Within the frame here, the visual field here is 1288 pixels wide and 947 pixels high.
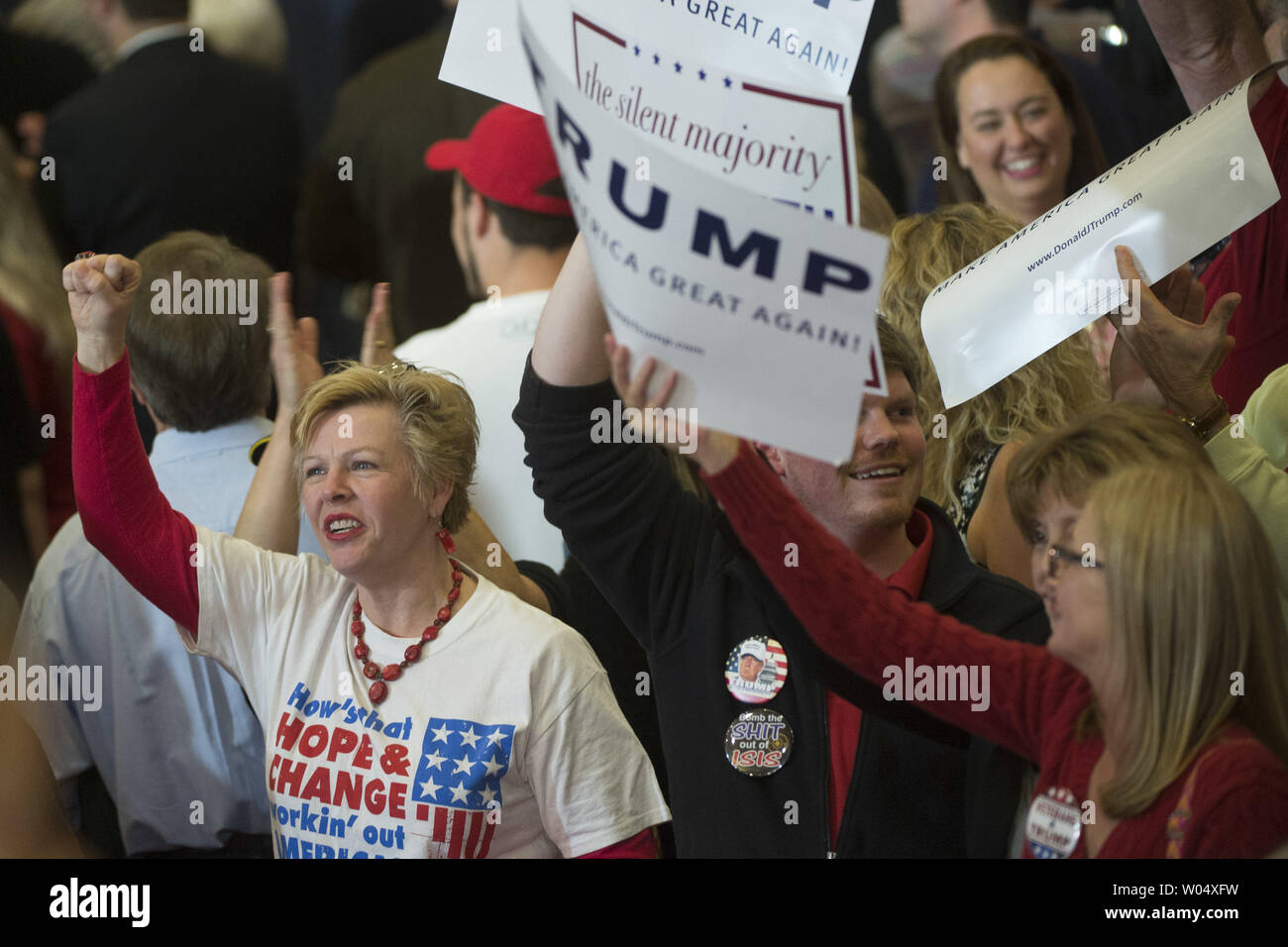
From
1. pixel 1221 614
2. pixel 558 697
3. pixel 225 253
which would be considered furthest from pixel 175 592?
pixel 1221 614

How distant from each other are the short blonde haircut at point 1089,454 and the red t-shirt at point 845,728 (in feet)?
0.52

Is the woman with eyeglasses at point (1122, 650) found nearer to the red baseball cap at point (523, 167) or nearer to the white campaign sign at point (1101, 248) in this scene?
→ the white campaign sign at point (1101, 248)

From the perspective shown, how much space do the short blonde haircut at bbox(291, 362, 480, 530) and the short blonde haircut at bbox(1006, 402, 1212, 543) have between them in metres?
0.69

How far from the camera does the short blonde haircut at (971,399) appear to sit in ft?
6.84

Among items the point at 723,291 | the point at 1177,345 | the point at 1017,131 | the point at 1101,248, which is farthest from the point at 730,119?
the point at 1017,131

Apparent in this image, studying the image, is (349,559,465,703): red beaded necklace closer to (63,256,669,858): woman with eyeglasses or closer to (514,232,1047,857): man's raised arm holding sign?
(63,256,669,858): woman with eyeglasses

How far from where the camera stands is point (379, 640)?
1842 millimetres

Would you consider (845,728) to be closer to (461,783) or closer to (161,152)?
(461,783)

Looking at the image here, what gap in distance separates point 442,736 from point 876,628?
20.8 inches

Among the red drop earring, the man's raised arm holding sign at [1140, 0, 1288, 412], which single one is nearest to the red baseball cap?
the red drop earring

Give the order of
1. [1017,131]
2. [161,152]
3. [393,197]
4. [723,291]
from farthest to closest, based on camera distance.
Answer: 1. [393,197]
2. [161,152]
3. [1017,131]
4. [723,291]

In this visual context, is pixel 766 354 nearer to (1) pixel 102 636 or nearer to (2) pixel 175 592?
(2) pixel 175 592

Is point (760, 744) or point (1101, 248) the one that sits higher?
point (1101, 248)

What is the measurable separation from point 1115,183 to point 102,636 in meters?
1.53
